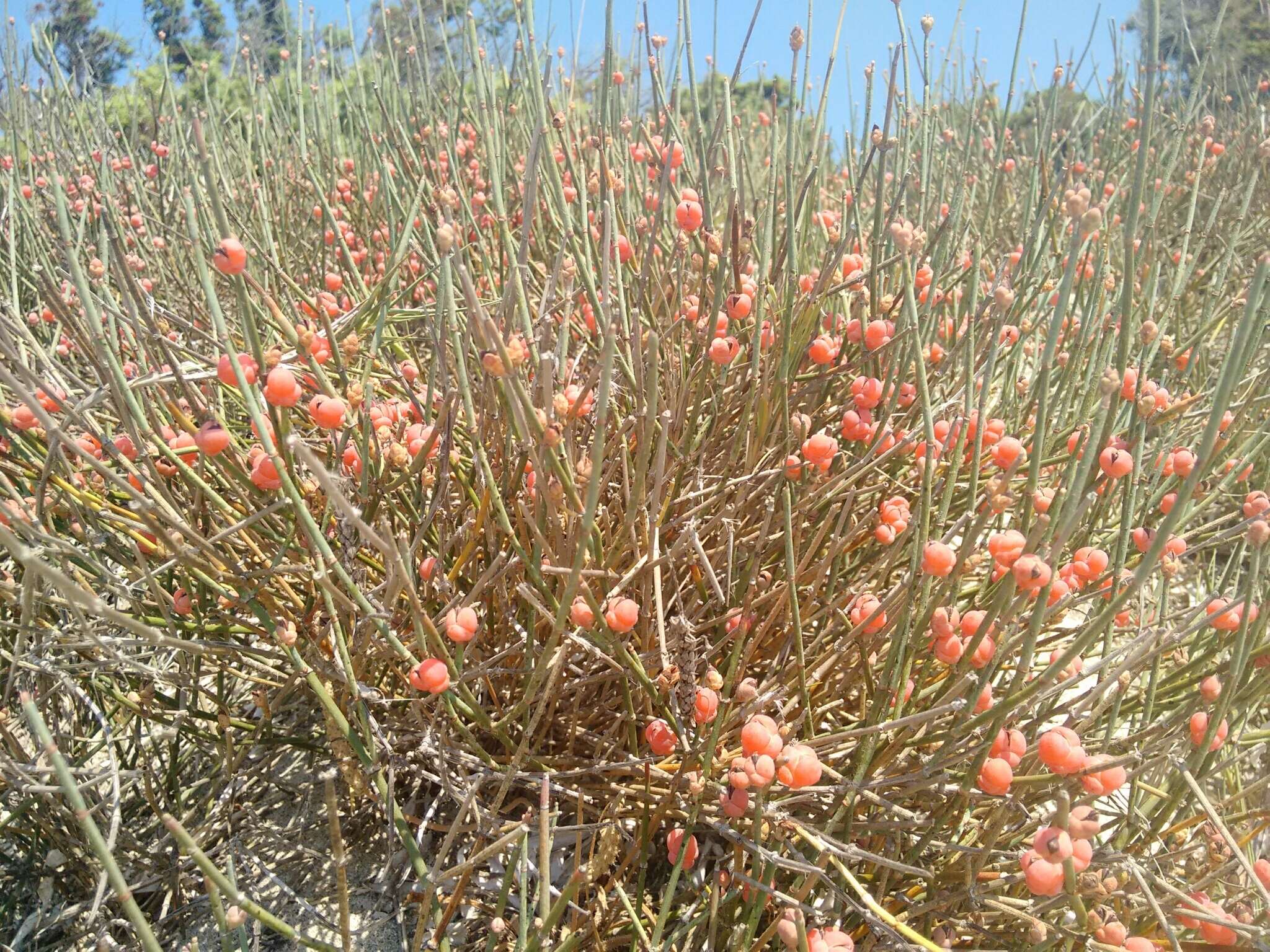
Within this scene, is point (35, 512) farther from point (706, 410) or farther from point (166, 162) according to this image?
point (166, 162)

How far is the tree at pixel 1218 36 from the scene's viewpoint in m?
2.75

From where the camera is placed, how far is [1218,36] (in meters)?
2.41

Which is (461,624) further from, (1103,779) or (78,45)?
(78,45)

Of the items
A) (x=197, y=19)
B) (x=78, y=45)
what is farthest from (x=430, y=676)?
(x=197, y=19)

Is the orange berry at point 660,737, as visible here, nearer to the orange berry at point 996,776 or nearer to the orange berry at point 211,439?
the orange berry at point 996,776

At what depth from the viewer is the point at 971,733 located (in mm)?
904

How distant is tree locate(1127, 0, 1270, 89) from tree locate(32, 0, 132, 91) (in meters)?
2.62

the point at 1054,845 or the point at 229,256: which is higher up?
the point at 229,256

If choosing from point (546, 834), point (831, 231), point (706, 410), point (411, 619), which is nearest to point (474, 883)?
point (411, 619)

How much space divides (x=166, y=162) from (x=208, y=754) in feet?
5.56

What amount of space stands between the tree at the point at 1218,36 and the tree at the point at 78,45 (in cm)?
262

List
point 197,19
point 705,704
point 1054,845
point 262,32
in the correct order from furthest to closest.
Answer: point 197,19
point 262,32
point 705,704
point 1054,845

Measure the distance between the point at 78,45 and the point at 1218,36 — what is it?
2974 mm

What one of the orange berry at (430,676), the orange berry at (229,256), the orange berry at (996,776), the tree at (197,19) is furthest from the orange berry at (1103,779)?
the tree at (197,19)
